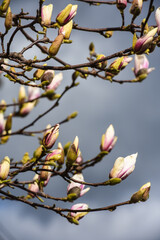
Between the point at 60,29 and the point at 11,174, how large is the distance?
113 centimetres

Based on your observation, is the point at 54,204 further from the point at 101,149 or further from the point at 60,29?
the point at 60,29

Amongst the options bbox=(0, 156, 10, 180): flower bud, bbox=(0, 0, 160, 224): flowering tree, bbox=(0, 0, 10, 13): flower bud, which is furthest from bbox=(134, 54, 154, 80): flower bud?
bbox=(0, 156, 10, 180): flower bud

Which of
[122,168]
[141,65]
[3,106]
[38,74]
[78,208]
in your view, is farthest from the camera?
[38,74]

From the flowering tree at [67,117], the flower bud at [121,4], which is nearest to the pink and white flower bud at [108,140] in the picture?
the flowering tree at [67,117]

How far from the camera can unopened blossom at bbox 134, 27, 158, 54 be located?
6.72ft

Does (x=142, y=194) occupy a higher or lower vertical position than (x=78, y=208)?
higher

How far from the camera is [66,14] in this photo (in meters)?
2.22

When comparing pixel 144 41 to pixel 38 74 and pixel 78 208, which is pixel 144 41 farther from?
pixel 78 208

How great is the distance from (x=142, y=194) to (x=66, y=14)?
134cm

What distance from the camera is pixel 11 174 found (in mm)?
2275

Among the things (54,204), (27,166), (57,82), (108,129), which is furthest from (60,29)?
(54,204)

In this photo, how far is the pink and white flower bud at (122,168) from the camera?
78.2 inches

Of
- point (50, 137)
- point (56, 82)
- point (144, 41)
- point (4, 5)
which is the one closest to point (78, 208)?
point (50, 137)

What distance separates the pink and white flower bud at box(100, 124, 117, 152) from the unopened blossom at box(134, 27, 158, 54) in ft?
1.82
